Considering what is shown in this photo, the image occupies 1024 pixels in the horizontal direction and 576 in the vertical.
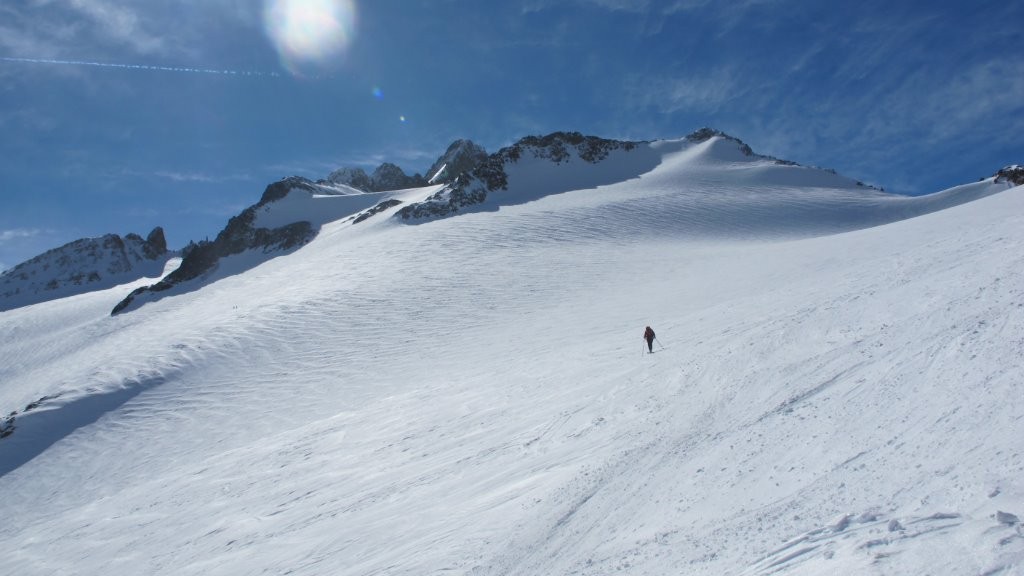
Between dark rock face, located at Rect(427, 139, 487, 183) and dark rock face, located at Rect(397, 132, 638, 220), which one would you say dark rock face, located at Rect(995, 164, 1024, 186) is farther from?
dark rock face, located at Rect(427, 139, 487, 183)

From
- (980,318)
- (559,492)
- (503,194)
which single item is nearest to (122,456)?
(559,492)

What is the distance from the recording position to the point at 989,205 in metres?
22.1

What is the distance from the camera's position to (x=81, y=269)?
330 feet

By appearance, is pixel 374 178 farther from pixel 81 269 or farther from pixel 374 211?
pixel 374 211

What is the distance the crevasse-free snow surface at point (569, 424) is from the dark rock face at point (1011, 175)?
119 ft

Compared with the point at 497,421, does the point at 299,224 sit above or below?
above

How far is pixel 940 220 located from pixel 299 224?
6457cm

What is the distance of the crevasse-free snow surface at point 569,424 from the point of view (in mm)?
6312

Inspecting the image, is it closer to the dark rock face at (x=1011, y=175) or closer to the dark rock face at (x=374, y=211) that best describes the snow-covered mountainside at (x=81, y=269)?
the dark rock face at (x=374, y=211)

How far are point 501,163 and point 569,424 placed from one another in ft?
193

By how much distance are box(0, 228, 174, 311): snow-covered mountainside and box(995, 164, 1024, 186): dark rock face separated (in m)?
122

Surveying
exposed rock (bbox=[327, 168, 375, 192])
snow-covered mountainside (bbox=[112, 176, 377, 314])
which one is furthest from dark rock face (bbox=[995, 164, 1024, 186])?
exposed rock (bbox=[327, 168, 375, 192])

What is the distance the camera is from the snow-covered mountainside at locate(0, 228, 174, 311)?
3740 inches

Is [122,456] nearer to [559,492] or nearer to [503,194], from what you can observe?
[559,492]
